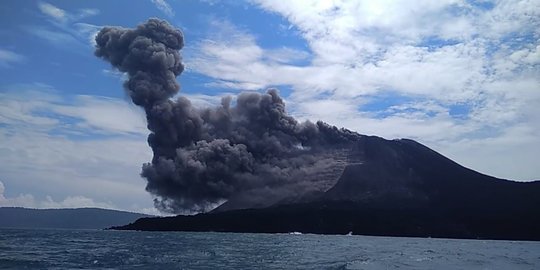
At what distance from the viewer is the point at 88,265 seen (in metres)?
45.9

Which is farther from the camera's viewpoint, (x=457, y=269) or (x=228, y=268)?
(x=457, y=269)

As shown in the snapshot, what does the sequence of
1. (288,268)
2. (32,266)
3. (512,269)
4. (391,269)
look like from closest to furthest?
(32,266) → (288,268) → (391,269) → (512,269)

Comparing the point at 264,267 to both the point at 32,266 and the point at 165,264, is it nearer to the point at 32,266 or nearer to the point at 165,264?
the point at 165,264

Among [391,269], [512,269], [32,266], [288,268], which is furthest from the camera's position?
[512,269]

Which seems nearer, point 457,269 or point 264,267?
point 264,267

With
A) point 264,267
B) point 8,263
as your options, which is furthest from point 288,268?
point 8,263

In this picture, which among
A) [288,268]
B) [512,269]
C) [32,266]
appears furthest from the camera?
[512,269]

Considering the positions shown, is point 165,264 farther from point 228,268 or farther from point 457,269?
point 457,269

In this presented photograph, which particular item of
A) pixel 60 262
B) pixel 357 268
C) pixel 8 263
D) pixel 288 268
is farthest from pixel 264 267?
pixel 8 263

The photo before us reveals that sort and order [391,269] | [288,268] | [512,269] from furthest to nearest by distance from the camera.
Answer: [512,269]
[391,269]
[288,268]

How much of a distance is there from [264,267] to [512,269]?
25.5 meters

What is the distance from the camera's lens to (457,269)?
172 feet

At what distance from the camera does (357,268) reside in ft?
163

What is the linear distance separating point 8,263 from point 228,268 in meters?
17.6
